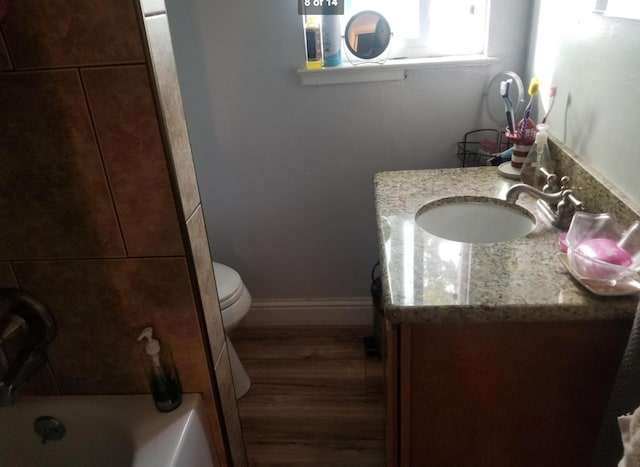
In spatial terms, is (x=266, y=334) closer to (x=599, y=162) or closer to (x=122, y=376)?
(x=122, y=376)

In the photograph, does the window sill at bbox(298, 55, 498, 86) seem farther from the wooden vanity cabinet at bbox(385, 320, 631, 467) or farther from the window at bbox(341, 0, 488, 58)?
the wooden vanity cabinet at bbox(385, 320, 631, 467)

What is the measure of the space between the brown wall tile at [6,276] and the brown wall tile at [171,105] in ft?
1.39

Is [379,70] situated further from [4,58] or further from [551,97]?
[4,58]

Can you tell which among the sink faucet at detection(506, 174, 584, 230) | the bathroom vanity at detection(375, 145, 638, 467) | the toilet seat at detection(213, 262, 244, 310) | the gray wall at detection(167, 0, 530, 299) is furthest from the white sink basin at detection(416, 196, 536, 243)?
the toilet seat at detection(213, 262, 244, 310)

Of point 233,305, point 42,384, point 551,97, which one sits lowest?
point 233,305

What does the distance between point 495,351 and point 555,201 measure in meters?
0.47

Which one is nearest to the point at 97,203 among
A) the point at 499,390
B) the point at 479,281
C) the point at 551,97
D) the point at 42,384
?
the point at 42,384

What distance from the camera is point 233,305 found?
5.49ft

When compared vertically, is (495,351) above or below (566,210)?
below

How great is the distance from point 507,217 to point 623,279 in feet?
1.47

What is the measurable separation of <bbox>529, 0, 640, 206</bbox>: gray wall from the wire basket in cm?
27

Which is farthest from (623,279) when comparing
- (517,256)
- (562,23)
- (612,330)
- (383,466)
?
(383,466)

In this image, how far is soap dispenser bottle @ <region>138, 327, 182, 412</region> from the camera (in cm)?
106

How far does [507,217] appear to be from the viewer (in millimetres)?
1314
